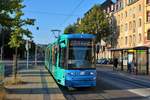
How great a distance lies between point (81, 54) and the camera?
77.1 feet

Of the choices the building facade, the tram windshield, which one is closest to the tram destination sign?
the tram windshield

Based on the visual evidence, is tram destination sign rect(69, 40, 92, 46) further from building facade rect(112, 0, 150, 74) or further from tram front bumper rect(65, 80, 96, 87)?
building facade rect(112, 0, 150, 74)

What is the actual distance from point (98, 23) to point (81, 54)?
277 feet

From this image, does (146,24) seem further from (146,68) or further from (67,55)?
(67,55)

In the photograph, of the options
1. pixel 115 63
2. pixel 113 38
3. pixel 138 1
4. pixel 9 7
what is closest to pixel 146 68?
pixel 115 63

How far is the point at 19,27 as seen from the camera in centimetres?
2950

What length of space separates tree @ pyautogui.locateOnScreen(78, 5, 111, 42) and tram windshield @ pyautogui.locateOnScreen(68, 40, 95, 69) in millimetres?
Result: 83392

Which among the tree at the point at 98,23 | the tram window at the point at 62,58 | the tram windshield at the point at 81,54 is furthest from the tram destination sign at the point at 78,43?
the tree at the point at 98,23

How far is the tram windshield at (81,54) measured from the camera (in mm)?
23266

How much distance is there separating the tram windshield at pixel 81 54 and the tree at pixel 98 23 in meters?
83.4

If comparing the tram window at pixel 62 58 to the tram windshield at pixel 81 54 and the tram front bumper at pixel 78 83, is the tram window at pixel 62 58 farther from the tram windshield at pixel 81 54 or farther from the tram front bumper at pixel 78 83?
the tram front bumper at pixel 78 83

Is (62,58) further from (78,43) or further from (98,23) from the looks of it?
(98,23)

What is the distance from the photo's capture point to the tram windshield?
23.3m

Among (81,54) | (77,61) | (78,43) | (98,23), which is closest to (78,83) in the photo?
(77,61)
